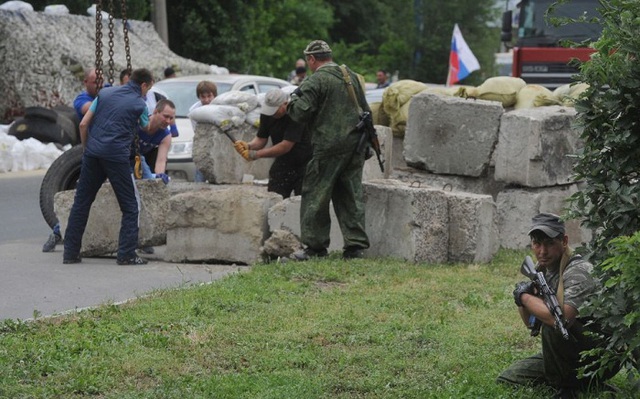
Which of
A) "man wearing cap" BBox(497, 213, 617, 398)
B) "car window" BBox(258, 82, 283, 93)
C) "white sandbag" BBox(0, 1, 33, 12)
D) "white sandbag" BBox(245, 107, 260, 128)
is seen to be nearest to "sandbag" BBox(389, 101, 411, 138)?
"white sandbag" BBox(245, 107, 260, 128)

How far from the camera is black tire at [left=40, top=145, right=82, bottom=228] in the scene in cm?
1259

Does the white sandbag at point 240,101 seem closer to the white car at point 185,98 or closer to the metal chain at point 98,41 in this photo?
the white car at point 185,98

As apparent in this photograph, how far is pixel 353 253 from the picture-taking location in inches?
418

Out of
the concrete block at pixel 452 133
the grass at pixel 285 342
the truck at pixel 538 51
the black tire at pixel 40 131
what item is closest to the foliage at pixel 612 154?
the grass at pixel 285 342

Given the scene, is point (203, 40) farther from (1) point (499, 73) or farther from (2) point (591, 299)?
(2) point (591, 299)

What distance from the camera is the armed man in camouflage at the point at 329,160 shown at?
10.4 metres

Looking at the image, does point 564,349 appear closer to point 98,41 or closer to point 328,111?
point 328,111

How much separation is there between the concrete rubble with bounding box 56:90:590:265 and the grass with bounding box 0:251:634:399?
3.08 feet

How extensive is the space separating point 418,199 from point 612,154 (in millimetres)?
4962

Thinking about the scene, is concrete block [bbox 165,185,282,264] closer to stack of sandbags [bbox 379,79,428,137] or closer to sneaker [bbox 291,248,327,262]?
sneaker [bbox 291,248,327,262]

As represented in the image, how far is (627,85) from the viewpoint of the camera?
5.43m

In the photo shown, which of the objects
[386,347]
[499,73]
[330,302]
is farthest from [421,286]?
[499,73]

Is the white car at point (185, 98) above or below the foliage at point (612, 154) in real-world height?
below

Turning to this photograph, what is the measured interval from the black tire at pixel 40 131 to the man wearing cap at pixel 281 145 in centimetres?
1028
